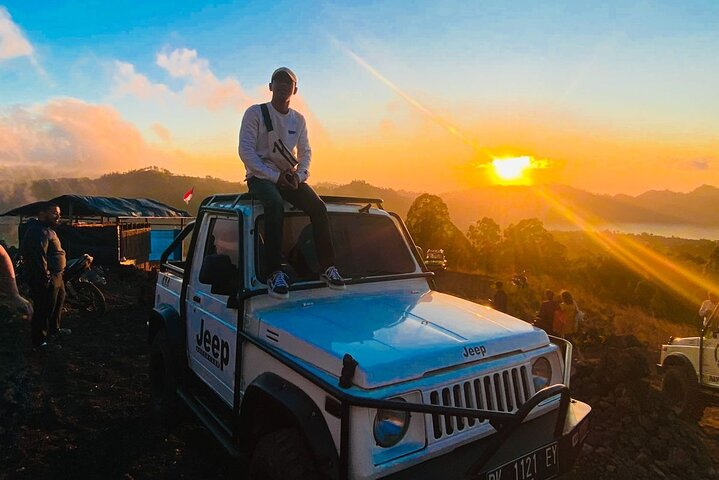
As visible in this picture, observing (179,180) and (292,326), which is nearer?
(292,326)

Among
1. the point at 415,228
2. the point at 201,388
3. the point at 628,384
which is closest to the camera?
the point at 201,388

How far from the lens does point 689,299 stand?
20.4m

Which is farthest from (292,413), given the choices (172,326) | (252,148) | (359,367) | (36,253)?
(36,253)

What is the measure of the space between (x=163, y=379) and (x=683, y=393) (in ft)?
24.6

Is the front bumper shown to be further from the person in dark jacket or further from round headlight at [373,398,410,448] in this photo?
the person in dark jacket

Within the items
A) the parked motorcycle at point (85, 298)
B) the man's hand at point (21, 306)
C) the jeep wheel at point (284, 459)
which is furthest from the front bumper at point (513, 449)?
the parked motorcycle at point (85, 298)

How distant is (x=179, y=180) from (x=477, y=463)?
133 meters

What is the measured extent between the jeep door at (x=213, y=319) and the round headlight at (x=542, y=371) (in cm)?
201

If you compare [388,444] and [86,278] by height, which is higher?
[388,444]

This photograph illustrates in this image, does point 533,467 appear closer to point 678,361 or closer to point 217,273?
point 217,273

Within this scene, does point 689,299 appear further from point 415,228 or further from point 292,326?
point 292,326

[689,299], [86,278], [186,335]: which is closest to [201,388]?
[186,335]

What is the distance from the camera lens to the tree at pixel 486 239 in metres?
26.5

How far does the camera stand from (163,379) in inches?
187
